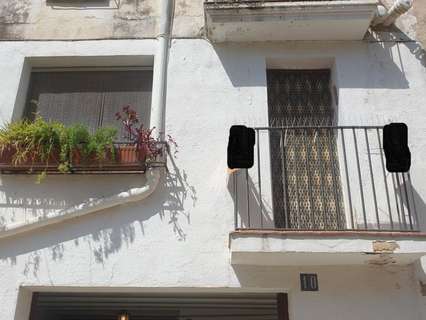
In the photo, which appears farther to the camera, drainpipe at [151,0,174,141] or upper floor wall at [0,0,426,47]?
upper floor wall at [0,0,426,47]

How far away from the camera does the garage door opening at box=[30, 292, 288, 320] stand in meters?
5.65

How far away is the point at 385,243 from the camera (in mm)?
4473

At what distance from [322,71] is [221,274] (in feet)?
9.97

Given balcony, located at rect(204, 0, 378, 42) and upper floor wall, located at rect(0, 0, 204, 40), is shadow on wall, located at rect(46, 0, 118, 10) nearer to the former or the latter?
upper floor wall, located at rect(0, 0, 204, 40)

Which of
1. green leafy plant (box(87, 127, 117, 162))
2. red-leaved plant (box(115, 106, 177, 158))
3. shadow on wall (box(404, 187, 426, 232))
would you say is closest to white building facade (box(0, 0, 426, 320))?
shadow on wall (box(404, 187, 426, 232))

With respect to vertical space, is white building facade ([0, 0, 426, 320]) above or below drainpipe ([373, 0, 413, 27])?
below

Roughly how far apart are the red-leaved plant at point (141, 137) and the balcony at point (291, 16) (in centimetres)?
154

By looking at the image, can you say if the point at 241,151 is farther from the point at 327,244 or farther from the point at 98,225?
the point at 98,225

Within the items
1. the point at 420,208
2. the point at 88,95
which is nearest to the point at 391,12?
the point at 420,208

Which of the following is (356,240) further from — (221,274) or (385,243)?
(221,274)

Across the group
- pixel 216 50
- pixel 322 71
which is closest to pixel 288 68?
pixel 322 71

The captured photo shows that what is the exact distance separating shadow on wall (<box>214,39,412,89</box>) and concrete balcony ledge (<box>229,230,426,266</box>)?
6.93 ft

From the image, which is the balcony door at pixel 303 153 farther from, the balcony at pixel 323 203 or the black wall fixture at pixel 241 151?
the black wall fixture at pixel 241 151

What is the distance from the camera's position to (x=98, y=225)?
5180mm
